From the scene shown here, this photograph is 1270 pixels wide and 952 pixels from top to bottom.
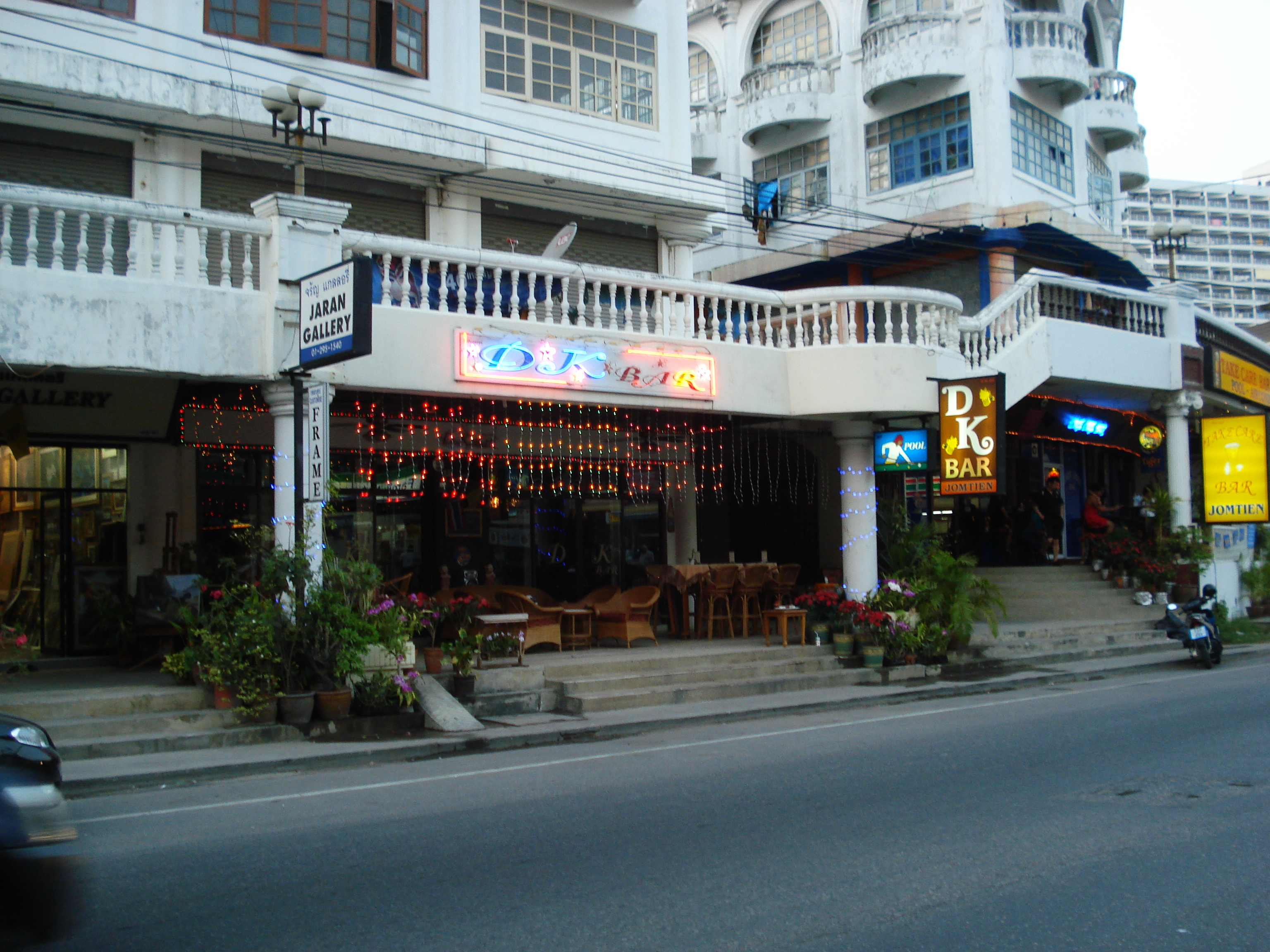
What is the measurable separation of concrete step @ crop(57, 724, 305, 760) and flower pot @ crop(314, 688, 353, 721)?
0.34m

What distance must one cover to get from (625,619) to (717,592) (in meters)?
2.13

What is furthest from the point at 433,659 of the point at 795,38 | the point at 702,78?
the point at 702,78

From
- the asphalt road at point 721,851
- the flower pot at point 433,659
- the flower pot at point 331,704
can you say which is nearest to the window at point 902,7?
the flower pot at point 433,659

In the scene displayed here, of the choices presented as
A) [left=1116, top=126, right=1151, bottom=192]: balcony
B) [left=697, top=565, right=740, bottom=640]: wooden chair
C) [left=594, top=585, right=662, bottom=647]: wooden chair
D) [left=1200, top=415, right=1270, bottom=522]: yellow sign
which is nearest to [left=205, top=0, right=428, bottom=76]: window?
[left=594, top=585, right=662, bottom=647]: wooden chair

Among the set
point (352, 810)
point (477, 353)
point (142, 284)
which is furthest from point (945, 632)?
point (142, 284)

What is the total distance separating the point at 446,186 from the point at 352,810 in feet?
36.6

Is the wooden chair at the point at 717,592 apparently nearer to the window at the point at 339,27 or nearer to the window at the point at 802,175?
the window at the point at 339,27

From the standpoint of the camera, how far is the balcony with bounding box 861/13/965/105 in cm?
2420

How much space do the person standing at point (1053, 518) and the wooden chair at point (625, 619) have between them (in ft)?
35.7

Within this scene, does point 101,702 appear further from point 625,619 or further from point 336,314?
point 625,619

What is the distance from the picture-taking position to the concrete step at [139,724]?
33.5ft

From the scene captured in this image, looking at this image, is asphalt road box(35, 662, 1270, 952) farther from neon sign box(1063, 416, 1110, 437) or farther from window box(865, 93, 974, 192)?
window box(865, 93, 974, 192)

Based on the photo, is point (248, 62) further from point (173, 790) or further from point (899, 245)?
point (899, 245)

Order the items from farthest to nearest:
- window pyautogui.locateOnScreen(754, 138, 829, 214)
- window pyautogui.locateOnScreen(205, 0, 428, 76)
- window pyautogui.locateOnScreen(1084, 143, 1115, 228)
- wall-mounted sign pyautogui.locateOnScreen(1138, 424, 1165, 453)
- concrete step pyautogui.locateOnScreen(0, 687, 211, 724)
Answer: window pyautogui.locateOnScreen(1084, 143, 1115, 228), window pyautogui.locateOnScreen(754, 138, 829, 214), wall-mounted sign pyautogui.locateOnScreen(1138, 424, 1165, 453), window pyautogui.locateOnScreen(205, 0, 428, 76), concrete step pyautogui.locateOnScreen(0, 687, 211, 724)
